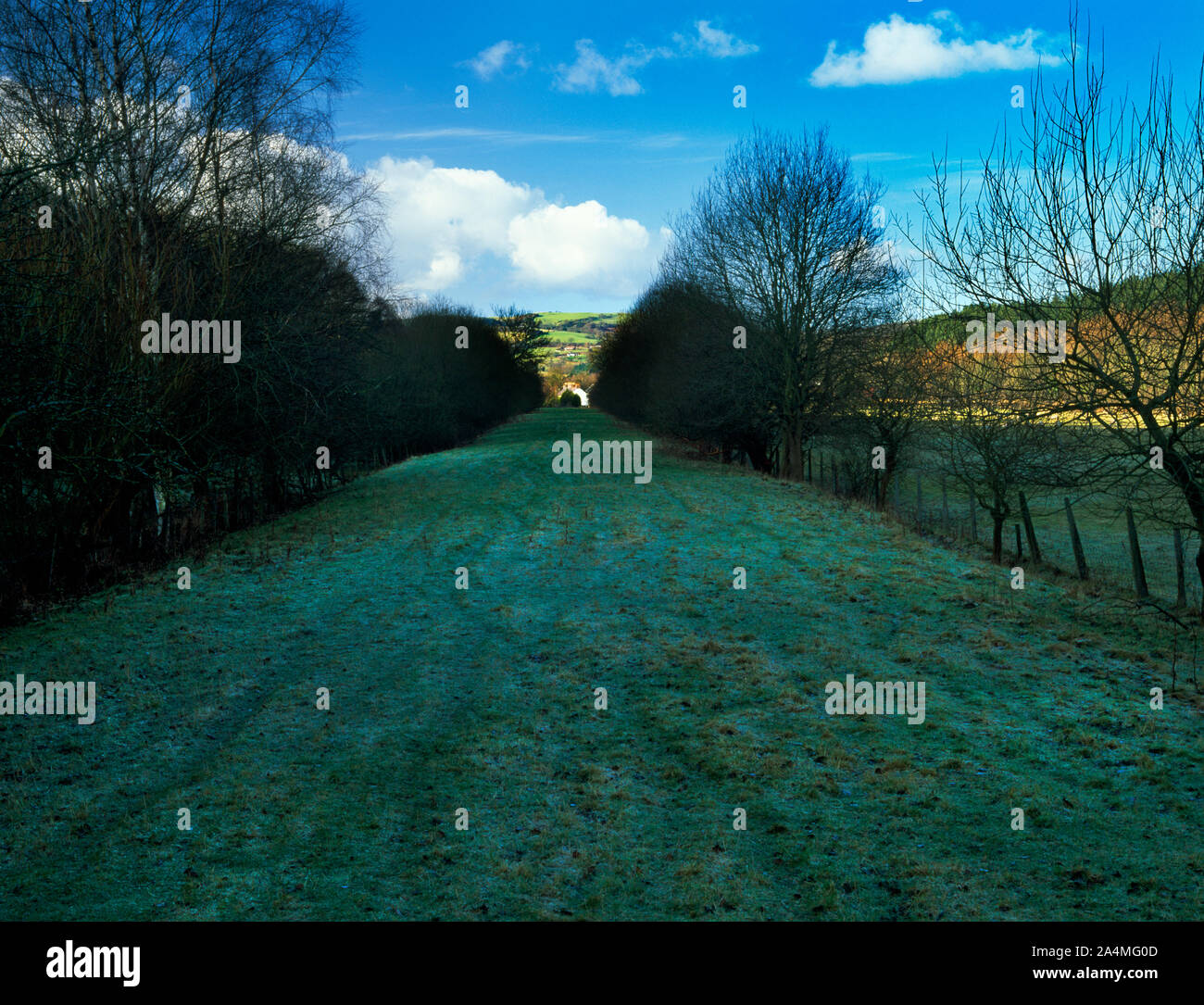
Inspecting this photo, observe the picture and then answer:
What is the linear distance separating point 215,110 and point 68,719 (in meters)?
13.4

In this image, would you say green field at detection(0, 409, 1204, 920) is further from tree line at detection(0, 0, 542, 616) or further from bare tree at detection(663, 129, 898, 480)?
bare tree at detection(663, 129, 898, 480)

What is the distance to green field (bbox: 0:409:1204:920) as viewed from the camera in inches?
198

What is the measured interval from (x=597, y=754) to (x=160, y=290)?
496 inches

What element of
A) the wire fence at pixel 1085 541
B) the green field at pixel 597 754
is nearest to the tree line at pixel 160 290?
the green field at pixel 597 754

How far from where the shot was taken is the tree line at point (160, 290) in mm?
9852

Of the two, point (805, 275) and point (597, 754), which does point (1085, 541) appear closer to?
point (805, 275)

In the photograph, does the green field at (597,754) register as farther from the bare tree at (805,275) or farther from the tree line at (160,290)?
the bare tree at (805,275)

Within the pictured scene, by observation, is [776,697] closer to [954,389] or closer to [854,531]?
[954,389]

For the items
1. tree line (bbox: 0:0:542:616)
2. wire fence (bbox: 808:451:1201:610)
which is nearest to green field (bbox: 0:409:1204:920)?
tree line (bbox: 0:0:542:616)

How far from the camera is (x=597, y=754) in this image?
7145 millimetres

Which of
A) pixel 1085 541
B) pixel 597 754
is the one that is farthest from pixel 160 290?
pixel 1085 541

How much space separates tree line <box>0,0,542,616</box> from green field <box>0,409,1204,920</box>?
6.69 ft

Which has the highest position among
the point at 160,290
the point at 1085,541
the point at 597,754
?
the point at 160,290
